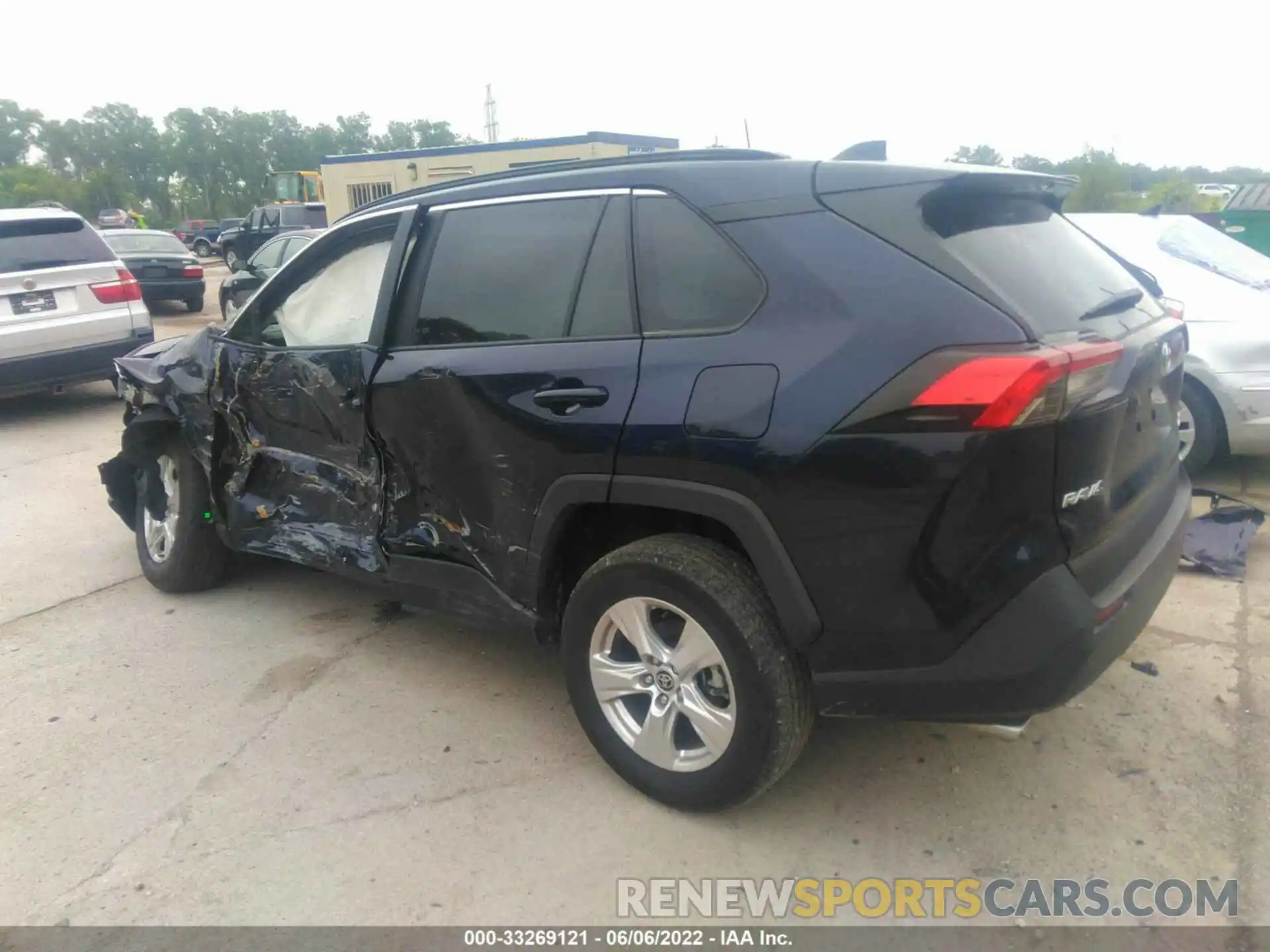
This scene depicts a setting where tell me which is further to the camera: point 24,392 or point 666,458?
point 24,392

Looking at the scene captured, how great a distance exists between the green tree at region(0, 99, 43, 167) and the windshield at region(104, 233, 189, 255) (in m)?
76.5

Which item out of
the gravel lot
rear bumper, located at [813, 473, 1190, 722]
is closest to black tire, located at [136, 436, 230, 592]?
the gravel lot

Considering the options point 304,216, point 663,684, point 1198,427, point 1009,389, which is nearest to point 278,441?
point 663,684

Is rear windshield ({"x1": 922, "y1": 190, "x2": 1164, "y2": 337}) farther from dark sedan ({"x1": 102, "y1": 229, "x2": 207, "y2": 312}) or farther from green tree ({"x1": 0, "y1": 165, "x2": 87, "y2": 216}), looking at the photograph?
green tree ({"x1": 0, "y1": 165, "x2": 87, "y2": 216})

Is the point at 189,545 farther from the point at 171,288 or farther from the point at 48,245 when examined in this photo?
the point at 171,288

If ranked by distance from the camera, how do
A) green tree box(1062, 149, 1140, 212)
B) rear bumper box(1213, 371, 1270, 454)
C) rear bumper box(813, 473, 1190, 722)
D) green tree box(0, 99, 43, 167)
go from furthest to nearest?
green tree box(0, 99, 43, 167), green tree box(1062, 149, 1140, 212), rear bumper box(1213, 371, 1270, 454), rear bumper box(813, 473, 1190, 722)

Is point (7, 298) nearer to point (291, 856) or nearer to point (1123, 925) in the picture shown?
point (291, 856)

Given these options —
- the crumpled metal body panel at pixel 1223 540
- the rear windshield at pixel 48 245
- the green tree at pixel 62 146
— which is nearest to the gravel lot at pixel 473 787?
the crumpled metal body panel at pixel 1223 540

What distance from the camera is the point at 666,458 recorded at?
8.63 ft

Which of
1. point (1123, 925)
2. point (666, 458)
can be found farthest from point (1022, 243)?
point (1123, 925)

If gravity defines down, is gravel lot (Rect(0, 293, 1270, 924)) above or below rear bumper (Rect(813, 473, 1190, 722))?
below

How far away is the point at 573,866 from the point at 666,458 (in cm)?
118

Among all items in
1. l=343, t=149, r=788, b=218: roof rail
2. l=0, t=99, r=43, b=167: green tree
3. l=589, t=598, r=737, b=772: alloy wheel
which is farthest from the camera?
l=0, t=99, r=43, b=167: green tree

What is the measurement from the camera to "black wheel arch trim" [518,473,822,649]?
2.49 meters
